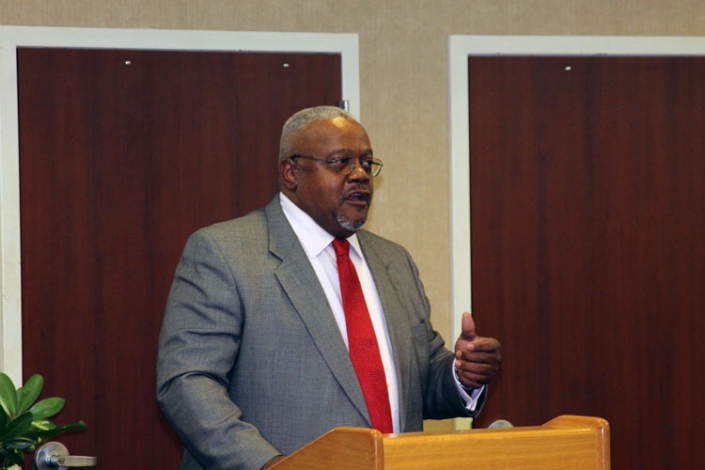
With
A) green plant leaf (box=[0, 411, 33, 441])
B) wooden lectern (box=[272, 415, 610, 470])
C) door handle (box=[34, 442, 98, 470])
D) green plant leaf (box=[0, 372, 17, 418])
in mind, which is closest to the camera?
wooden lectern (box=[272, 415, 610, 470])

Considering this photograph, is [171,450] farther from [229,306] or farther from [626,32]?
[626,32]

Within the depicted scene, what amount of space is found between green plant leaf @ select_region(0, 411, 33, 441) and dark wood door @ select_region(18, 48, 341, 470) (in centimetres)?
133

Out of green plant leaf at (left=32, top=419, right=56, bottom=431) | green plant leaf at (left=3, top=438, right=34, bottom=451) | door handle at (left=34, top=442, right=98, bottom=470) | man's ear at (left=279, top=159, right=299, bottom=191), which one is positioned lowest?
door handle at (left=34, top=442, right=98, bottom=470)

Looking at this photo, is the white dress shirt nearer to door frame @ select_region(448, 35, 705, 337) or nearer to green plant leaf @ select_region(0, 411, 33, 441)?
green plant leaf @ select_region(0, 411, 33, 441)

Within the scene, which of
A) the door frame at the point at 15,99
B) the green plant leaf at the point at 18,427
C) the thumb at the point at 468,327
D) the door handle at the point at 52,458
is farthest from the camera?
the door frame at the point at 15,99

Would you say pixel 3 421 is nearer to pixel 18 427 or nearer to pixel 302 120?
pixel 18 427

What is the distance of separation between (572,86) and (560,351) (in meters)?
0.96

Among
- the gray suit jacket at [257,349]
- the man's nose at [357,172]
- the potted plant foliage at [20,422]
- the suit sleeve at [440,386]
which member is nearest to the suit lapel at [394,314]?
the gray suit jacket at [257,349]

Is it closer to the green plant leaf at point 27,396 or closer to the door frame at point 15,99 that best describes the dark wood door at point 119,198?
the door frame at point 15,99

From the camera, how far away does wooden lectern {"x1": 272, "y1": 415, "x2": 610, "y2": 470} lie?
4.96 feet

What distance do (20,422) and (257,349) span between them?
57cm

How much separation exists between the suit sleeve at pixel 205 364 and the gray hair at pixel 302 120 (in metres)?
0.38

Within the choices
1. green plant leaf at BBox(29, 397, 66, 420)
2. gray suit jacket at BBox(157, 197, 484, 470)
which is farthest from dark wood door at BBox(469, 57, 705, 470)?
green plant leaf at BBox(29, 397, 66, 420)

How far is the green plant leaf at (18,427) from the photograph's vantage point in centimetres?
204
